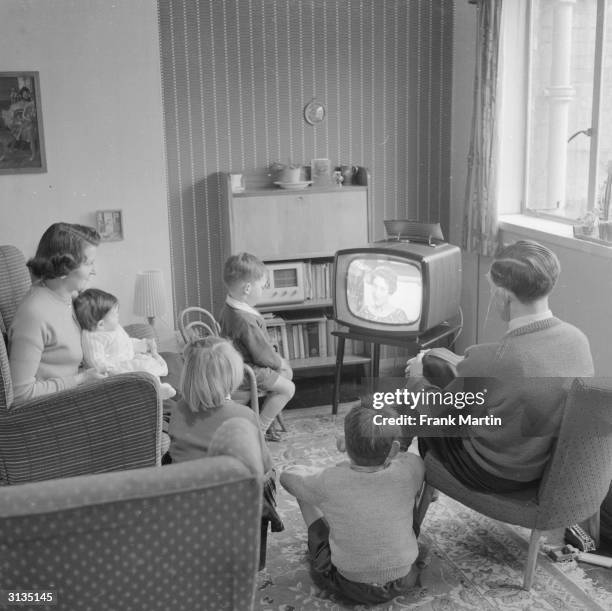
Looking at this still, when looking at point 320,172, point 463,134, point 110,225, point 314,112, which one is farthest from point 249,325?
point 463,134

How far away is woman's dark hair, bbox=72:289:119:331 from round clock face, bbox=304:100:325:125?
6.91ft

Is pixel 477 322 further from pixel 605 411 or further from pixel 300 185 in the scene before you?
pixel 605 411

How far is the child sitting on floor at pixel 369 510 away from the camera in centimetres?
272

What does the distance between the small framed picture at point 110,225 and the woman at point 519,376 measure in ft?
8.26

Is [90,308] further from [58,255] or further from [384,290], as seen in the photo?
[384,290]

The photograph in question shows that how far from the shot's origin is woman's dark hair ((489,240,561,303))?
2.81 meters

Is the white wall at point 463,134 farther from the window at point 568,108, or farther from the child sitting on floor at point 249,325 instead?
the child sitting on floor at point 249,325

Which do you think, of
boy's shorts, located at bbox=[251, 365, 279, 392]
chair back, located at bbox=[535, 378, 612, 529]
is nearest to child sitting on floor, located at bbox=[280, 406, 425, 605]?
Result: chair back, located at bbox=[535, 378, 612, 529]

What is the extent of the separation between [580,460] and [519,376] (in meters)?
0.32

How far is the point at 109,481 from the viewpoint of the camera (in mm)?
1459

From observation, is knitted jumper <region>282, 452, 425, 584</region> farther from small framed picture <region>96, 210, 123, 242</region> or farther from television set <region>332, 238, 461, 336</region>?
small framed picture <region>96, 210, 123, 242</region>

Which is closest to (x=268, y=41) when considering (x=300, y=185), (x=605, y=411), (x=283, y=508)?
(x=300, y=185)

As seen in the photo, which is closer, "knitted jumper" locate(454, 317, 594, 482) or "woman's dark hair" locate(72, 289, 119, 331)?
"knitted jumper" locate(454, 317, 594, 482)

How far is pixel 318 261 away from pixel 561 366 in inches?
103
